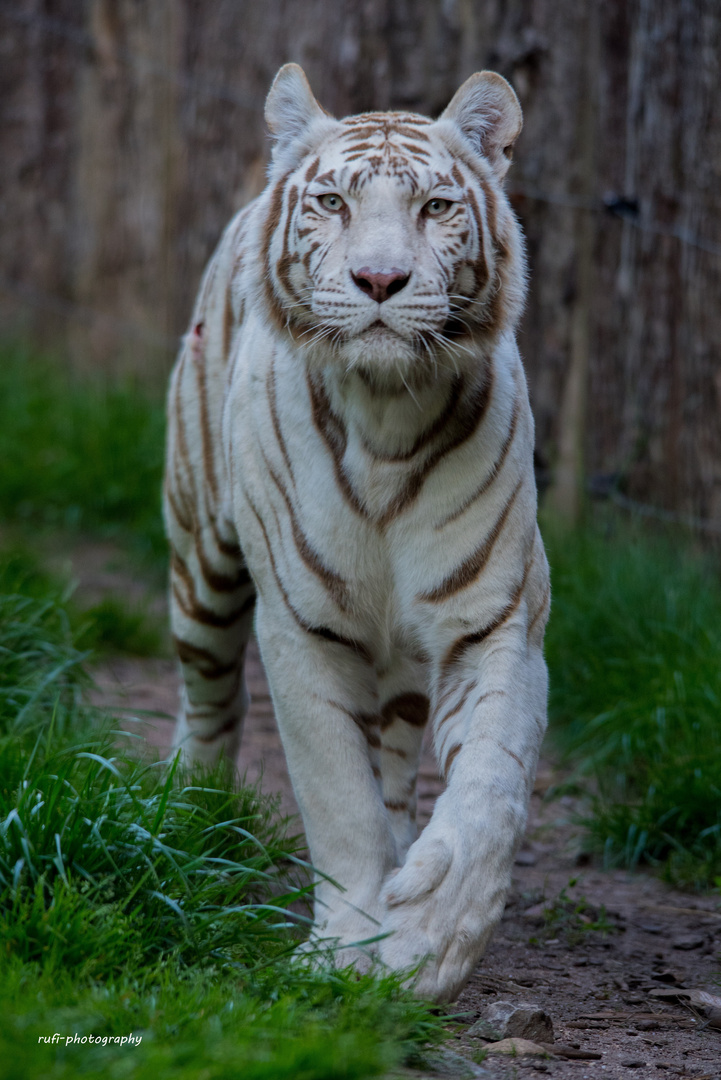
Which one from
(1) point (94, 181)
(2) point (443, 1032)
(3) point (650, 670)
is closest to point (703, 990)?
(2) point (443, 1032)

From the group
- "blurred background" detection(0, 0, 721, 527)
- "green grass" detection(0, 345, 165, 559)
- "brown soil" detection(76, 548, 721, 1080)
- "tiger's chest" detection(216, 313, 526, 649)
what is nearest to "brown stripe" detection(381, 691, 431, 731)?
"brown soil" detection(76, 548, 721, 1080)

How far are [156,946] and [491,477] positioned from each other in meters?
1.07

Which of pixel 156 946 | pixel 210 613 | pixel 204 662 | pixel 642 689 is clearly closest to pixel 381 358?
pixel 156 946

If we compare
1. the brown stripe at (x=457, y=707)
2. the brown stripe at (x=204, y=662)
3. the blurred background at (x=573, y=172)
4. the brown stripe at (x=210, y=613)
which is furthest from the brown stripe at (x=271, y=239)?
the blurred background at (x=573, y=172)

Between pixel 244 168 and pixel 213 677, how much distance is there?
3.23 m

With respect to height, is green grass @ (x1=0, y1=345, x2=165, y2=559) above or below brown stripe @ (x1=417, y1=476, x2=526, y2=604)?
below

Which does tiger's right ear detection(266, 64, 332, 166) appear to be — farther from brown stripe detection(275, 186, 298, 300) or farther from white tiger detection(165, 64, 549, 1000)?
brown stripe detection(275, 186, 298, 300)

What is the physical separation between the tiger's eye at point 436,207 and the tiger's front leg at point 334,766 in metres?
0.83

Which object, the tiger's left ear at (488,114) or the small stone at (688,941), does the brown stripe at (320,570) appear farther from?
the small stone at (688,941)

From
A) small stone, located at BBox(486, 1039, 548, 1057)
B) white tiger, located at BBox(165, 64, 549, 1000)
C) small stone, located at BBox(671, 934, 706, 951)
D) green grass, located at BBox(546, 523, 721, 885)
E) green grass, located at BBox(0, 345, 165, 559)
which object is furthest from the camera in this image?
green grass, located at BBox(0, 345, 165, 559)

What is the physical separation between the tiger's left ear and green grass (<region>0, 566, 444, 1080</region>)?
1451mm

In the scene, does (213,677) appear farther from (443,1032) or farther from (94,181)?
(94,181)

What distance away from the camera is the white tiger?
92.0 inches

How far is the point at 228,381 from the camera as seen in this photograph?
333cm
